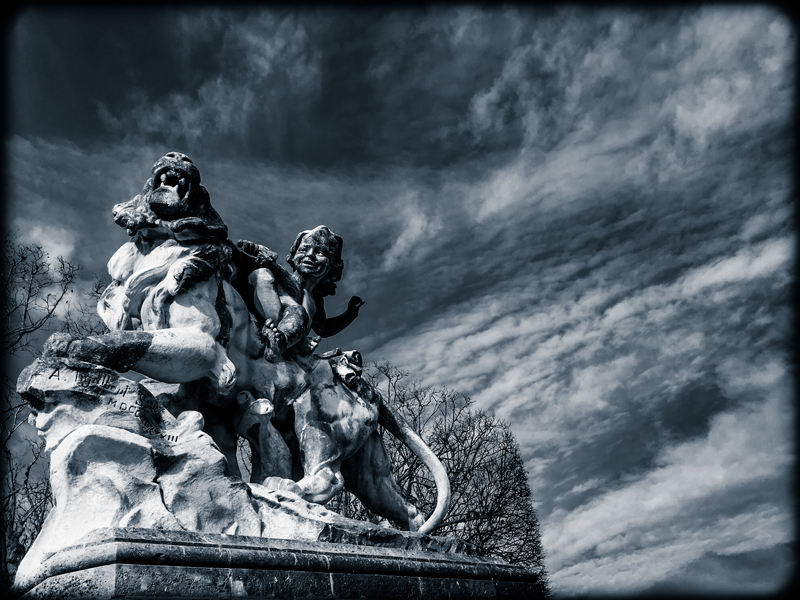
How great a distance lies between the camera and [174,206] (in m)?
4.35

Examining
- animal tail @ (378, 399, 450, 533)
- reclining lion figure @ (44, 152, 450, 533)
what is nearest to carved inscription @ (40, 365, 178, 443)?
reclining lion figure @ (44, 152, 450, 533)

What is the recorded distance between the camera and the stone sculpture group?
3150mm

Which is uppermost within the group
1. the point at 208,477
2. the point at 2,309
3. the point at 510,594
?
the point at 2,309

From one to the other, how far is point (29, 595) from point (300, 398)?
1971 mm

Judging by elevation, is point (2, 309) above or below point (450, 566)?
above

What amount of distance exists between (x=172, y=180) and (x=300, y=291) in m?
1.14

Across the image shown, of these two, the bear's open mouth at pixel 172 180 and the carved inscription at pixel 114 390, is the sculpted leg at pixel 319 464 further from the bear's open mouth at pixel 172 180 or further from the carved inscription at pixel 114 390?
the bear's open mouth at pixel 172 180

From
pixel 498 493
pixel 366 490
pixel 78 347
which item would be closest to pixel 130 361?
pixel 78 347

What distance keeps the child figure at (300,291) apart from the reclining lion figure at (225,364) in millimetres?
105

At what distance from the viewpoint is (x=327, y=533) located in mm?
3516

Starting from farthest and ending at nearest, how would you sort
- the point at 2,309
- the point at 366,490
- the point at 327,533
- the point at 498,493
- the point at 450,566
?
the point at 498,493, the point at 2,309, the point at 366,490, the point at 450,566, the point at 327,533

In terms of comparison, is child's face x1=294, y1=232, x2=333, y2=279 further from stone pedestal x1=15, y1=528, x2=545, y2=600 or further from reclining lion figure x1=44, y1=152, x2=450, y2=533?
stone pedestal x1=15, y1=528, x2=545, y2=600

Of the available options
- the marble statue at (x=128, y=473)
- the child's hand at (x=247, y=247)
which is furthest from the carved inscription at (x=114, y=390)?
the child's hand at (x=247, y=247)

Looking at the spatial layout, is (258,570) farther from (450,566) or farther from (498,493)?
(498,493)
